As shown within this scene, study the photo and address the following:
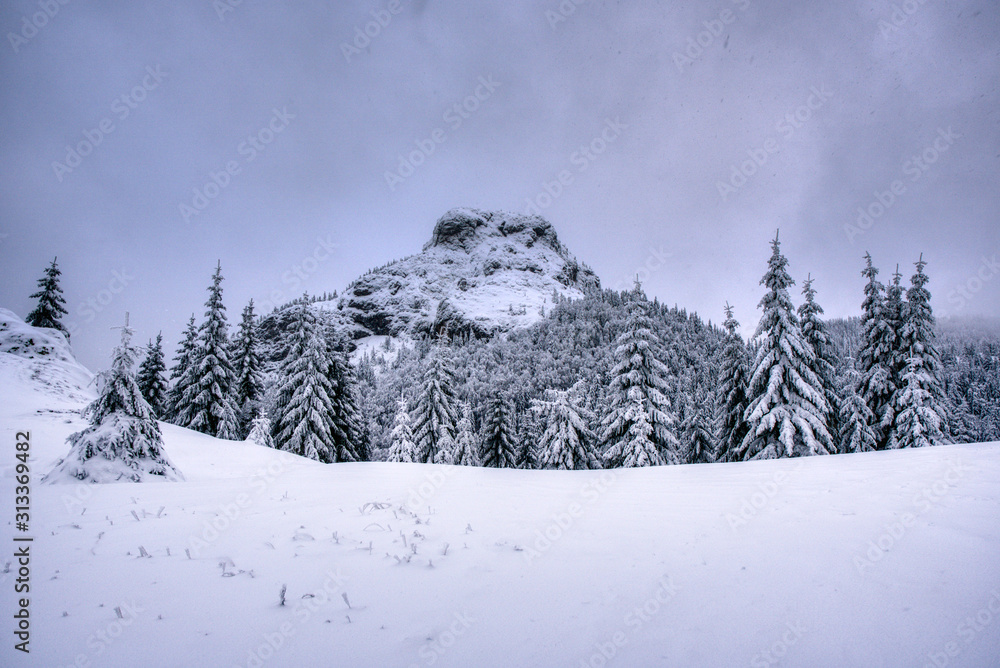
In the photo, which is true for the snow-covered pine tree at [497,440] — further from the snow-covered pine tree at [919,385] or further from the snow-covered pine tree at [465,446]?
the snow-covered pine tree at [919,385]

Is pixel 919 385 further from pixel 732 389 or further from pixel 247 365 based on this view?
pixel 247 365

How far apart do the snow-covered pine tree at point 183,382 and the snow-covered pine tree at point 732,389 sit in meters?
30.9

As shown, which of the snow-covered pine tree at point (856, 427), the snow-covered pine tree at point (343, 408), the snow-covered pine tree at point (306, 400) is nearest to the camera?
the snow-covered pine tree at point (856, 427)

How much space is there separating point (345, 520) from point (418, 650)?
302 cm

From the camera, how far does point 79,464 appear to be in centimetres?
785

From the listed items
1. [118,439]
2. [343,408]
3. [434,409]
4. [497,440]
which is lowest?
[497,440]

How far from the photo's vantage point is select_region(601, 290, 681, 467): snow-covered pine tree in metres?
19.3

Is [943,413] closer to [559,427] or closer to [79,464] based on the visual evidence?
[559,427]

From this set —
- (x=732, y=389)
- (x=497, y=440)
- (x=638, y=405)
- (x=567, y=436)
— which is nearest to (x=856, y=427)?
(x=732, y=389)

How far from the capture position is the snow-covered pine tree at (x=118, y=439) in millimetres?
7898

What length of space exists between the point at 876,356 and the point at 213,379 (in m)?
37.3

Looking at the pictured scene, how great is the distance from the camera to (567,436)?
22.8 m

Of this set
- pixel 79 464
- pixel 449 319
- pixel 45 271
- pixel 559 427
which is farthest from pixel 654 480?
pixel 449 319

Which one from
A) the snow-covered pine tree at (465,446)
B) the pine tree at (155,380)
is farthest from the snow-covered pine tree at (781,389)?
the pine tree at (155,380)
